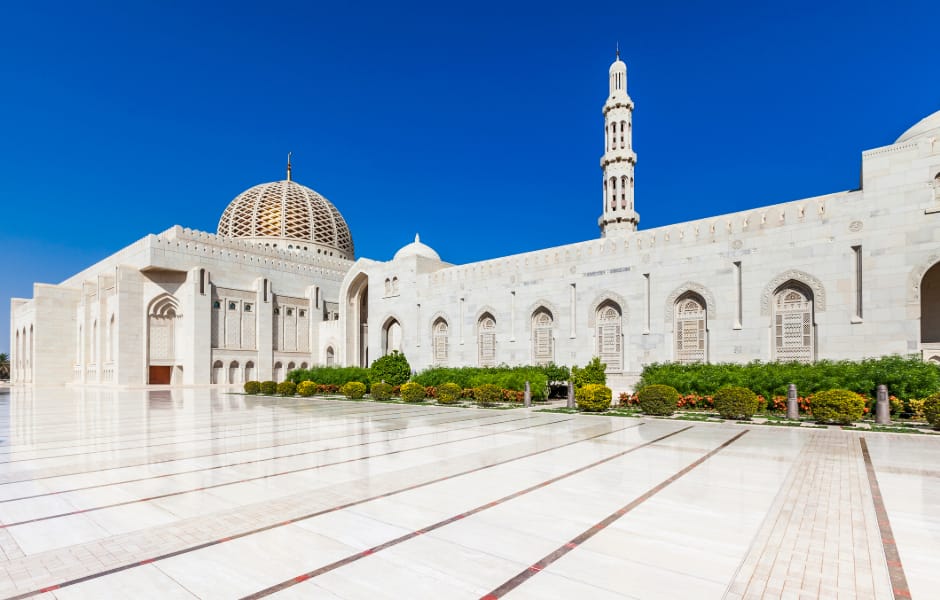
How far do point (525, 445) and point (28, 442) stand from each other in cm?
918

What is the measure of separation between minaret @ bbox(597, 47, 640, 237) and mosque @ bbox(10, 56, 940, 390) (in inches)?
3.7

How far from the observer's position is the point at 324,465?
288 inches

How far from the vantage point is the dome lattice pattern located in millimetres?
41469

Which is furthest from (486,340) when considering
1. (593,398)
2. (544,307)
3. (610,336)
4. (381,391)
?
(593,398)

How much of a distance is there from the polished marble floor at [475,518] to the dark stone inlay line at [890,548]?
0.02m

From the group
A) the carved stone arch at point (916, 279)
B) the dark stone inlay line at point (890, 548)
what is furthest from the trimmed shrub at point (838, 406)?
the carved stone arch at point (916, 279)

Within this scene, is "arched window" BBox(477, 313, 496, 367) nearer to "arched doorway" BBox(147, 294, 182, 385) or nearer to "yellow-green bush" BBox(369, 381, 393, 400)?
"yellow-green bush" BBox(369, 381, 393, 400)

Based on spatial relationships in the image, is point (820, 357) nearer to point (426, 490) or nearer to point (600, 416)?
point (600, 416)

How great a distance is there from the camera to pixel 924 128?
16.8m

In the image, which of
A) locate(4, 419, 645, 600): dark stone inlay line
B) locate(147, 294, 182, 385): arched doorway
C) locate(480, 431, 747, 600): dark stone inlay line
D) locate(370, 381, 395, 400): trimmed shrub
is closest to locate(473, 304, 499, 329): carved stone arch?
locate(370, 381, 395, 400): trimmed shrub

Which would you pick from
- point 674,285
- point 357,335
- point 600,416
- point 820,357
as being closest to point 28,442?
point 600,416

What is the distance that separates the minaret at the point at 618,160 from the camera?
26.7m

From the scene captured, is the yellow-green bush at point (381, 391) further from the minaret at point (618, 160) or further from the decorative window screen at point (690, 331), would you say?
the minaret at point (618, 160)

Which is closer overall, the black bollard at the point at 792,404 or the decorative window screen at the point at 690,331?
the black bollard at the point at 792,404
